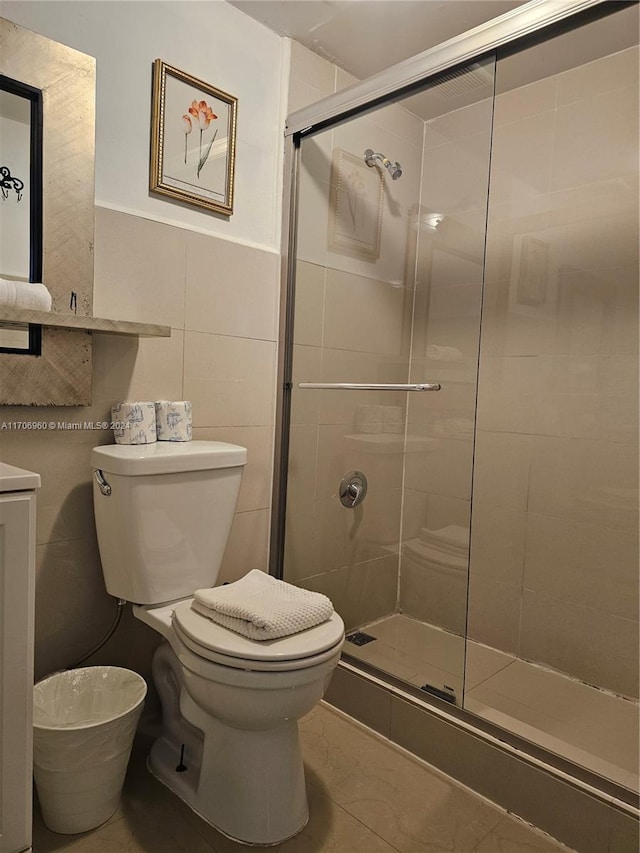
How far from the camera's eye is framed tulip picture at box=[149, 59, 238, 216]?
5.60 feet

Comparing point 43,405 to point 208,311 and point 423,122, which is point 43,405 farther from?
point 423,122

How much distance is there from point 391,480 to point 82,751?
1165 mm

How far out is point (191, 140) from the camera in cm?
180

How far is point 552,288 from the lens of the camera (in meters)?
2.11

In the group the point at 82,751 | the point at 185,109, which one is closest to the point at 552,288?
the point at 185,109

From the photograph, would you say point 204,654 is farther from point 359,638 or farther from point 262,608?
point 359,638

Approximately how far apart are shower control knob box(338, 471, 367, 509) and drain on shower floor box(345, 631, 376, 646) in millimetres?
413

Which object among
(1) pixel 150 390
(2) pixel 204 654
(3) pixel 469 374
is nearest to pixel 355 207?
(3) pixel 469 374

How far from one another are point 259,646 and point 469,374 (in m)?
0.97

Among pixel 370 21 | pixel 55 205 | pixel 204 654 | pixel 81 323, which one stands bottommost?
pixel 204 654

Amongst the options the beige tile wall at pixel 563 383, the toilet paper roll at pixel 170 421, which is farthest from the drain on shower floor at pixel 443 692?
the toilet paper roll at pixel 170 421

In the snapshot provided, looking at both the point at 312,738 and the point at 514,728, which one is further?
the point at 312,738

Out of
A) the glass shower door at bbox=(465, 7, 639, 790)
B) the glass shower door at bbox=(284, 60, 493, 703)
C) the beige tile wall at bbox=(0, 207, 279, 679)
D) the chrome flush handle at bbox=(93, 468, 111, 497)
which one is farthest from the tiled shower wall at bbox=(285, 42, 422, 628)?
the chrome flush handle at bbox=(93, 468, 111, 497)

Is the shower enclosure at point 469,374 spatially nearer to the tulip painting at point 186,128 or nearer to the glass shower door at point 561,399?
the glass shower door at point 561,399
